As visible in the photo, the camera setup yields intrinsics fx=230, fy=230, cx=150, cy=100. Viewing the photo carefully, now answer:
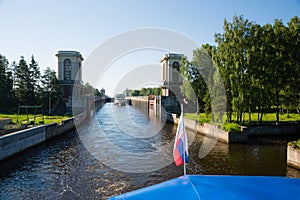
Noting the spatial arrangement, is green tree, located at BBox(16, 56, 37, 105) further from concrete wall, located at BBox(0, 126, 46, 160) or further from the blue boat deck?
the blue boat deck

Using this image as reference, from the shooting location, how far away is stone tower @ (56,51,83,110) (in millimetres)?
51562

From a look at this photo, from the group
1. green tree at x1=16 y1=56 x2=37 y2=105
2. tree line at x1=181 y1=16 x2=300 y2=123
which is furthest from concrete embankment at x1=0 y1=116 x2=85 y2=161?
green tree at x1=16 y1=56 x2=37 y2=105

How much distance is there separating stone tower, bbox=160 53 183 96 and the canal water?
36.8 metres

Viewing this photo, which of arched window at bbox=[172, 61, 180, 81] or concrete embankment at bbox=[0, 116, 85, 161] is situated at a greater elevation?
arched window at bbox=[172, 61, 180, 81]

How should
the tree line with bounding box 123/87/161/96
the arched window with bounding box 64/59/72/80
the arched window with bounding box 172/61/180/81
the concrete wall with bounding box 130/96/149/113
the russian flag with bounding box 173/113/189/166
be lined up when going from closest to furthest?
the russian flag with bounding box 173/113/189/166
the arched window with bounding box 64/59/72/80
the arched window with bounding box 172/61/180/81
the concrete wall with bounding box 130/96/149/113
the tree line with bounding box 123/87/161/96

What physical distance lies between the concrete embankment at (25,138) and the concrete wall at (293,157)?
1566cm

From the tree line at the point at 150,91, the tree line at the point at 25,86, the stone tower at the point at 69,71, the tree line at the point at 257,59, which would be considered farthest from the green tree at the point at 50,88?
the tree line at the point at 150,91

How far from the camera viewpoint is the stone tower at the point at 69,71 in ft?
169

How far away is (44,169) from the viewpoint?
11.7 m

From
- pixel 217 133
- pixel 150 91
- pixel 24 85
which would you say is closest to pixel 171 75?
pixel 24 85

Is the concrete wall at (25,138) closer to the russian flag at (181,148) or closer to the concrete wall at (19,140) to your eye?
the concrete wall at (19,140)

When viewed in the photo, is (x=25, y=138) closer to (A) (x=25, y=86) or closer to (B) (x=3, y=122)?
(B) (x=3, y=122)

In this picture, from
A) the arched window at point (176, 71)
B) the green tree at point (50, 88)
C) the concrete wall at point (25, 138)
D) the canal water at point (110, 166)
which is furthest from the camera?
the arched window at point (176, 71)

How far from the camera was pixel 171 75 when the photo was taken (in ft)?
192
